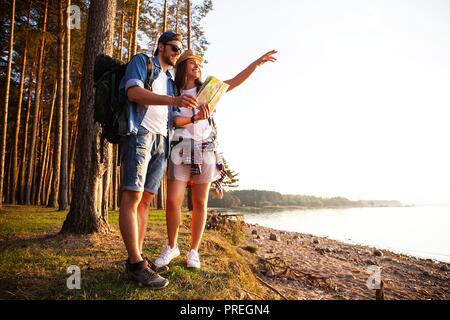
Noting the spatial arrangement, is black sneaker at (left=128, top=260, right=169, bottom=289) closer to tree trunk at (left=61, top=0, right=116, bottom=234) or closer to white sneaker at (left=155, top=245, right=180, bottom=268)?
white sneaker at (left=155, top=245, right=180, bottom=268)

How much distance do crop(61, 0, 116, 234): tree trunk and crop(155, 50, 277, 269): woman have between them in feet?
7.17

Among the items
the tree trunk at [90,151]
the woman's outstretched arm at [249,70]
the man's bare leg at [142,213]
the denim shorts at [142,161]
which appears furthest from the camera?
the tree trunk at [90,151]

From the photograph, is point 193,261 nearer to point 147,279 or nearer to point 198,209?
point 198,209

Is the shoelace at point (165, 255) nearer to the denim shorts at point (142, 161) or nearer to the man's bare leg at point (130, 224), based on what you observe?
the man's bare leg at point (130, 224)

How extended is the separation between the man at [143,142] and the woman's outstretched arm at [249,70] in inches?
24.2

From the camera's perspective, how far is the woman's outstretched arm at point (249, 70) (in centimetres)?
278

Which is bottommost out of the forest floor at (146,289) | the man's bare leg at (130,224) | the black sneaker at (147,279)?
the forest floor at (146,289)

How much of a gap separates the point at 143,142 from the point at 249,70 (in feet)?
4.42

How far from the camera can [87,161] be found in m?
4.26

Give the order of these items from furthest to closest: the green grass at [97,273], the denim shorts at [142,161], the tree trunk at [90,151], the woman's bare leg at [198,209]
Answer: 1. the tree trunk at [90,151]
2. the woman's bare leg at [198,209]
3. the denim shorts at [142,161]
4. the green grass at [97,273]

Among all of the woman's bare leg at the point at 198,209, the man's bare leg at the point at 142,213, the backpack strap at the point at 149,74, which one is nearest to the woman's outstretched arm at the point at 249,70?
the backpack strap at the point at 149,74

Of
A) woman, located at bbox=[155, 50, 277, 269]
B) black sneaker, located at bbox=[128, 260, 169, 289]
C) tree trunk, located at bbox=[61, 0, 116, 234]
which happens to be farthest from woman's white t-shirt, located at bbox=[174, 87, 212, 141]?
tree trunk, located at bbox=[61, 0, 116, 234]

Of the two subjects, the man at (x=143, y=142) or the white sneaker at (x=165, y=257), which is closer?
the man at (x=143, y=142)
